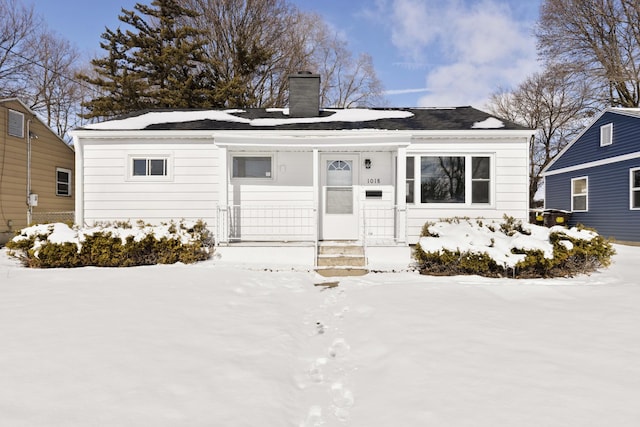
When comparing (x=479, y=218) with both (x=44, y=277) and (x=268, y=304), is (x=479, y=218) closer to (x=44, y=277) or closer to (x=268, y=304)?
(x=268, y=304)

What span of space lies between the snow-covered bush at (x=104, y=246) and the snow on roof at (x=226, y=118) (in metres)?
2.80

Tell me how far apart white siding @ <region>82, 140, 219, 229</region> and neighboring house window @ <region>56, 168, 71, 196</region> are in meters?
7.74

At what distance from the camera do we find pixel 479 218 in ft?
24.9

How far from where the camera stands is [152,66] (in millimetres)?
18672

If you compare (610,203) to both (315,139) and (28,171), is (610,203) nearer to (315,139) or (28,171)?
(315,139)

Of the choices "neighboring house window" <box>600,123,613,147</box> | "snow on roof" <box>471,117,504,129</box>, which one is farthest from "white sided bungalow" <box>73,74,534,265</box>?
"neighboring house window" <box>600,123,613,147</box>

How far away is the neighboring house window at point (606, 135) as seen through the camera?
474 inches

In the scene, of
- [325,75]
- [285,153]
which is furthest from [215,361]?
[325,75]

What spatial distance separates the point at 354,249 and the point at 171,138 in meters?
5.05

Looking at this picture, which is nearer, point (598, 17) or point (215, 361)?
point (215, 361)

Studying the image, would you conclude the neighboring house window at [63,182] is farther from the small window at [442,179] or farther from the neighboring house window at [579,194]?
the neighboring house window at [579,194]

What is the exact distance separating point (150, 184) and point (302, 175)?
365cm

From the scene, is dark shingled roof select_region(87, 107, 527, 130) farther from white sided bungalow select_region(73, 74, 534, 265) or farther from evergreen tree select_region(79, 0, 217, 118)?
evergreen tree select_region(79, 0, 217, 118)

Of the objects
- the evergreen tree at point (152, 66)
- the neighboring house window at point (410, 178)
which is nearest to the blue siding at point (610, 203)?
the neighboring house window at point (410, 178)
